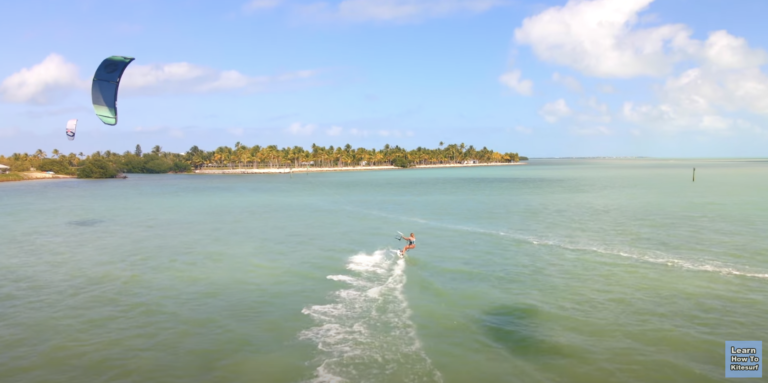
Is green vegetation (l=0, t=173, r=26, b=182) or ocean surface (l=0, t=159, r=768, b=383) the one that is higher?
green vegetation (l=0, t=173, r=26, b=182)

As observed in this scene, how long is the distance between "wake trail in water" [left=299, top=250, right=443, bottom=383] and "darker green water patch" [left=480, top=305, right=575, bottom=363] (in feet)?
8.12

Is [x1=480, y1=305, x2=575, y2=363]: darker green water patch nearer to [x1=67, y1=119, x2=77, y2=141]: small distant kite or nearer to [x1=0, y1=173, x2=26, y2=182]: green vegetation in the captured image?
[x1=67, y1=119, x2=77, y2=141]: small distant kite

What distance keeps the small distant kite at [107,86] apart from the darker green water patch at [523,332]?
53.1 feet

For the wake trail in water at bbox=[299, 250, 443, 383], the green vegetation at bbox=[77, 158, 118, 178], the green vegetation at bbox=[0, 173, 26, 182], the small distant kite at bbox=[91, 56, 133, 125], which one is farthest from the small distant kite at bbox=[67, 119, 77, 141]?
the green vegetation at bbox=[77, 158, 118, 178]

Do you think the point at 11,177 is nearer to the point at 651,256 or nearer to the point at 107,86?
the point at 107,86

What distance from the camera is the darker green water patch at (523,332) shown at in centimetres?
1372

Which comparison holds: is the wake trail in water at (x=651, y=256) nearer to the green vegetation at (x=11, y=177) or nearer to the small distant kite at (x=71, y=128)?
the small distant kite at (x=71, y=128)

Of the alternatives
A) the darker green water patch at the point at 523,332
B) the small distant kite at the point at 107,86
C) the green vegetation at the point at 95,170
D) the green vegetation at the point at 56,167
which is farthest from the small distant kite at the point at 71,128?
the green vegetation at the point at 56,167

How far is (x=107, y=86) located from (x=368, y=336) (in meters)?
14.1

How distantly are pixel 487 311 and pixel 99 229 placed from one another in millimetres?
34721

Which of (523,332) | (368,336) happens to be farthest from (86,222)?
(523,332)

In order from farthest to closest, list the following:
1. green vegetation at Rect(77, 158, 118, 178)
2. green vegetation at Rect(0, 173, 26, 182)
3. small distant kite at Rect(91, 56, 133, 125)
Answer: green vegetation at Rect(77, 158, 118, 178) → green vegetation at Rect(0, 173, 26, 182) → small distant kite at Rect(91, 56, 133, 125)

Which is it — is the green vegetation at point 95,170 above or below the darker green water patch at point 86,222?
above

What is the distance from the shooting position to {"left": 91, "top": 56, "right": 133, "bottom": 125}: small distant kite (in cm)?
1914
